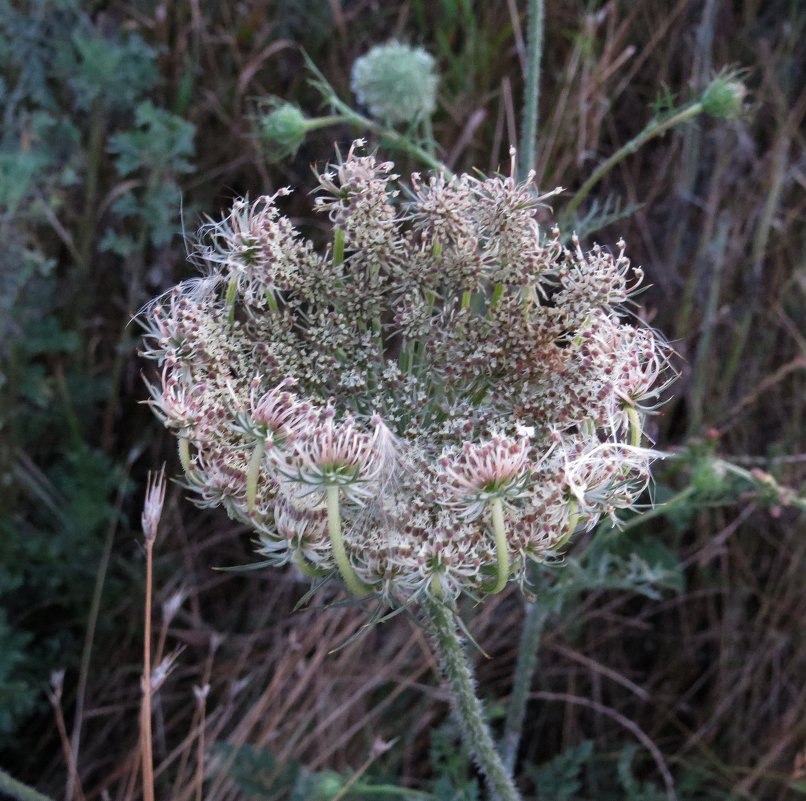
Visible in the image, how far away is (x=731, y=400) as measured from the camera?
4191 millimetres

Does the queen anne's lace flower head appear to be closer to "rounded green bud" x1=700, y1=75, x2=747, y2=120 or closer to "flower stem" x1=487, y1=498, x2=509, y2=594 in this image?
"flower stem" x1=487, y1=498, x2=509, y2=594

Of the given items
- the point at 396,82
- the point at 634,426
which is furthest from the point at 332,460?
the point at 396,82

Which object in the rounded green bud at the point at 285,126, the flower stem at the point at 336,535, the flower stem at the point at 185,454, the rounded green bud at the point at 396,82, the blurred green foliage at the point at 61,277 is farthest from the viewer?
the blurred green foliage at the point at 61,277

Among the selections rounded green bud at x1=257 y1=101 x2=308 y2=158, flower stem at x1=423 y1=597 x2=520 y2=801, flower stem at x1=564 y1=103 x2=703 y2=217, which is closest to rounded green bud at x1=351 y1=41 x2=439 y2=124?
rounded green bud at x1=257 y1=101 x2=308 y2=158

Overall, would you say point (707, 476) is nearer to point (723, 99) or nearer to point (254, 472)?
point (723, 99)

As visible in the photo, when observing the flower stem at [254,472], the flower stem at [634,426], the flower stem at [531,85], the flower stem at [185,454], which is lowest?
the flower stem at [185,454]

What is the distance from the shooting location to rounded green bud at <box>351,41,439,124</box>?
Result: 11.3 feet

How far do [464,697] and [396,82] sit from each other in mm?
2253

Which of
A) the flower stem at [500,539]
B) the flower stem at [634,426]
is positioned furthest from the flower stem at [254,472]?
the flower stem at [634,426]

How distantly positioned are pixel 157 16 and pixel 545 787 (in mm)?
3448

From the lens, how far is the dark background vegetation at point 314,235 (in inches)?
144

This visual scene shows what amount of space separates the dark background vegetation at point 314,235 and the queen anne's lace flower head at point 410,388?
5.26 ft

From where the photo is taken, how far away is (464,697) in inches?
85.8

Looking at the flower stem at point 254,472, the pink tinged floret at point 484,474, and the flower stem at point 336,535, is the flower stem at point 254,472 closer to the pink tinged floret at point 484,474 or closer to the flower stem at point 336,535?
the flower stem at point 336,535
